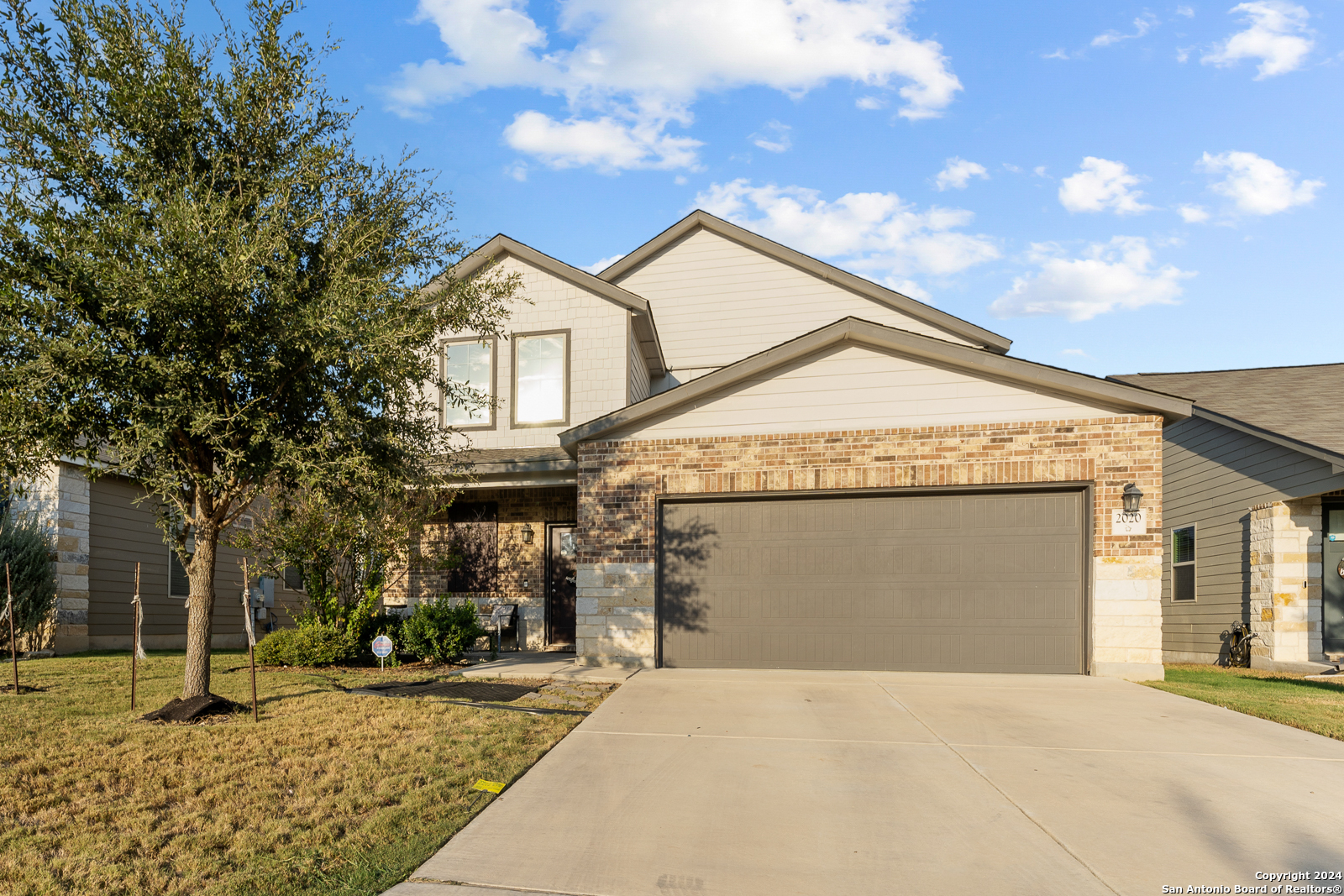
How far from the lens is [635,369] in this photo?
48.2ft

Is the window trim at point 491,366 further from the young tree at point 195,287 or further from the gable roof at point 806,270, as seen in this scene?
the young tree at point 195,287

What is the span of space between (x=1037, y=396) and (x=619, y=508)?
5.62 metres

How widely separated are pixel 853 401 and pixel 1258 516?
7549 millimetres

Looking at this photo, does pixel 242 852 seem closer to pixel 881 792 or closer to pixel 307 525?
pixel 881 792

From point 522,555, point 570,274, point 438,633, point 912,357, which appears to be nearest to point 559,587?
point 522,555

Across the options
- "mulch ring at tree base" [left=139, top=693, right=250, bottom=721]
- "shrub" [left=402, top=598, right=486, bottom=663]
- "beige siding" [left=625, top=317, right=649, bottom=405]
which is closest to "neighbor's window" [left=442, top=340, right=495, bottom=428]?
"beige siding" [left=625, top=317, right=649, bottom=405]

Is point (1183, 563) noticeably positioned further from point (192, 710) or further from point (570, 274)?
point (192, 710)

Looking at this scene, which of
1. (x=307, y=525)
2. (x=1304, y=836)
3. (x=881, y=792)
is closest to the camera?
(x=1304, y=836)

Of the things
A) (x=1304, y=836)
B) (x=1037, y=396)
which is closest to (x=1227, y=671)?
(x=1037, y=396)

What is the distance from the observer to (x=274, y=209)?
7.35 m

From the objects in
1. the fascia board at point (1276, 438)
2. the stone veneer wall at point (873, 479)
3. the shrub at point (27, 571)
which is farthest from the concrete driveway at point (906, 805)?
the shrub at point (27, 571)

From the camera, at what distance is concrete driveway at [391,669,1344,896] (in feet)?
13.0

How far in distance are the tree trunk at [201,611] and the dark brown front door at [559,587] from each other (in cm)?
669

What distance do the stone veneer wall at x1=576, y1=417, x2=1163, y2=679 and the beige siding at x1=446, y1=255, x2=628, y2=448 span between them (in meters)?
2.61
